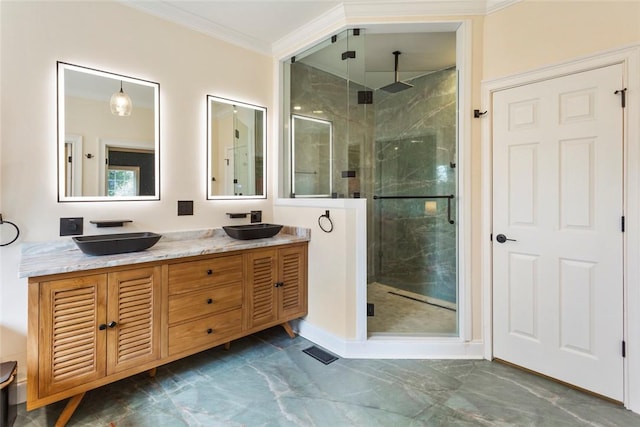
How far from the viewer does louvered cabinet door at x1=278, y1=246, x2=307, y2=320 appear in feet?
8.57

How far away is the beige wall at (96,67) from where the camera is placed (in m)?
1.85

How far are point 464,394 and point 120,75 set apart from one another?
3.18m

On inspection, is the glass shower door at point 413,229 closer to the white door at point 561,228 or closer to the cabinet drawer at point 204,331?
the white door at point 561,228

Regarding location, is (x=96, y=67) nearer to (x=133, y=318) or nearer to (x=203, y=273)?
(x=203, y=273)

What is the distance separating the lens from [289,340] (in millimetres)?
2727

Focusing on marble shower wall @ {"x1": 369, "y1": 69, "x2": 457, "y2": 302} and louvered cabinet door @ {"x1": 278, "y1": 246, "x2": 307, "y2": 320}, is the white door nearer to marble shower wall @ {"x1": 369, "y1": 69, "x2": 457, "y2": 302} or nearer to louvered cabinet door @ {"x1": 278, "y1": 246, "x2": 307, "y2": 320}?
marble shower wall @ {"x1": 369, "y1": 69, "x2": 457, "y2": 302}

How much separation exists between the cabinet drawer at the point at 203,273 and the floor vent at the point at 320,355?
2.73ft

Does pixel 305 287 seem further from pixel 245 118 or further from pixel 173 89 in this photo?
pixel 173 89

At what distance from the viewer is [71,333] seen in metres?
1.65

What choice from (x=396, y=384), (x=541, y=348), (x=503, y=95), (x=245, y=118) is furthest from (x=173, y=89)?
(x=541, y=348)

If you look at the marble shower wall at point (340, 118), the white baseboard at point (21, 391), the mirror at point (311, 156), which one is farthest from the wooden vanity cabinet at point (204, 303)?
the marble shower wall at point (340, 118)

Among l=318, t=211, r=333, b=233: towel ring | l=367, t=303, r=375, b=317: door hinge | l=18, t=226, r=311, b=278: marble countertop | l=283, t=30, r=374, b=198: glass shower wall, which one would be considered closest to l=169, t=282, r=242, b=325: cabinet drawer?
l=18, t=226, r=311, b=278: marble countertop

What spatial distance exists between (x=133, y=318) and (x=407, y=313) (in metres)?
2.40

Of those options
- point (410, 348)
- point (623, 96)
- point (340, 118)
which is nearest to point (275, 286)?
point (410, 348)
